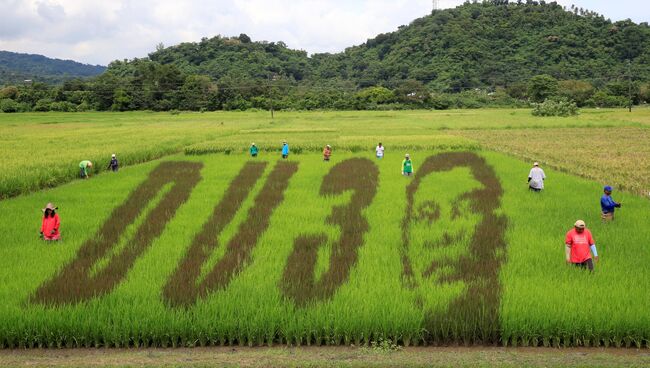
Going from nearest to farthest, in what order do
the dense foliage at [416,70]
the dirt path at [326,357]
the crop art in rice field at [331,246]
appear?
the dirt path at [326,357] → the crop art in rice field at [331,246] → the dense foliage at [416,70]

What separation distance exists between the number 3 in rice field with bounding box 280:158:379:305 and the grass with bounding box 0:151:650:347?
0.15 ft

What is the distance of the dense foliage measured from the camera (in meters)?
75.0

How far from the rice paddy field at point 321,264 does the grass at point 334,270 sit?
0.08 feet

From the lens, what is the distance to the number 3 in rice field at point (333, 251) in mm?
6965

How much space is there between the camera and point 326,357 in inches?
222

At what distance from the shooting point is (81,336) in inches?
234

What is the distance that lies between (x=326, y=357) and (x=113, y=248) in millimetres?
5203

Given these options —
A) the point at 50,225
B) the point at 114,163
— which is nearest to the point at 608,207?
the point at 50,225

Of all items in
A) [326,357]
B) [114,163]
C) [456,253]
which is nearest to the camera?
[326,357]

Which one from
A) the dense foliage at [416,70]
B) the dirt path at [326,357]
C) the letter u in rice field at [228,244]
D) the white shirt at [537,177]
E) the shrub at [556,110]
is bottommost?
the dirt path at [326,357]

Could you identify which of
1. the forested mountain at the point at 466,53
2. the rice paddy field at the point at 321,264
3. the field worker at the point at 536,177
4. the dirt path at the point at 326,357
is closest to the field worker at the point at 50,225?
the rice paddy field at the point at 321,264

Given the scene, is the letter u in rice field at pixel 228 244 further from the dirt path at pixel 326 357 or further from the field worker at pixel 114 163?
the field worker at pixel 114 163

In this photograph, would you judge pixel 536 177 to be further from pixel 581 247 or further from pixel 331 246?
pixel 331 246

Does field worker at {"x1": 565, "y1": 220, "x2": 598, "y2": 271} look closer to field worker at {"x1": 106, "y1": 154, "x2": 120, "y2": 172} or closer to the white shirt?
the white shirt
